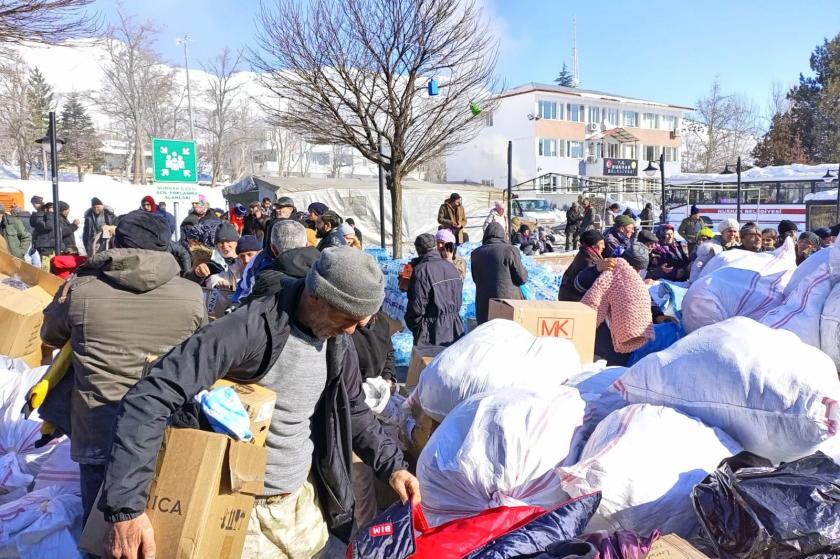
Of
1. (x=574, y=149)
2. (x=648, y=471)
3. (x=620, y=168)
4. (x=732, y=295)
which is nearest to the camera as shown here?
(x=648, y=471)

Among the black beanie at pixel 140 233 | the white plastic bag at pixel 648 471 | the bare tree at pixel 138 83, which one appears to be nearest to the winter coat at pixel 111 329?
the black beanie at pixel 140 233

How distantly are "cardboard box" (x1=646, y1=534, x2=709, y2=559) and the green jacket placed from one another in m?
13.2

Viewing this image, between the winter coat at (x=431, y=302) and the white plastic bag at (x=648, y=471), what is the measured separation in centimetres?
320

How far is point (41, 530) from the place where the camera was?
2.92 meters

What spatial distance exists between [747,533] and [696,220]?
10.7m

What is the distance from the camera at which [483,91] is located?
12148mm

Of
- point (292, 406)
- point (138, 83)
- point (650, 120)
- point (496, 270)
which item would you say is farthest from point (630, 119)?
point (292, 406)

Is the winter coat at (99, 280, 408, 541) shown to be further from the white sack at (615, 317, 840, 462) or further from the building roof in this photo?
the building roof

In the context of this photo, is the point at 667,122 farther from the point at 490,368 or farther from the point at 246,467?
the point at 246,467

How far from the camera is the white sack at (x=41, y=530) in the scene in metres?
2.92

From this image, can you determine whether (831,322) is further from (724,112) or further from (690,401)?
(724,112)

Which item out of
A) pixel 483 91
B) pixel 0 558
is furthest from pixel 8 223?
pixel 0 558

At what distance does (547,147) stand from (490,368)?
Answer: 168ft

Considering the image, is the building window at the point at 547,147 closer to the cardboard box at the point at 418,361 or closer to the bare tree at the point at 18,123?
the bare tree at the point at 18,123
